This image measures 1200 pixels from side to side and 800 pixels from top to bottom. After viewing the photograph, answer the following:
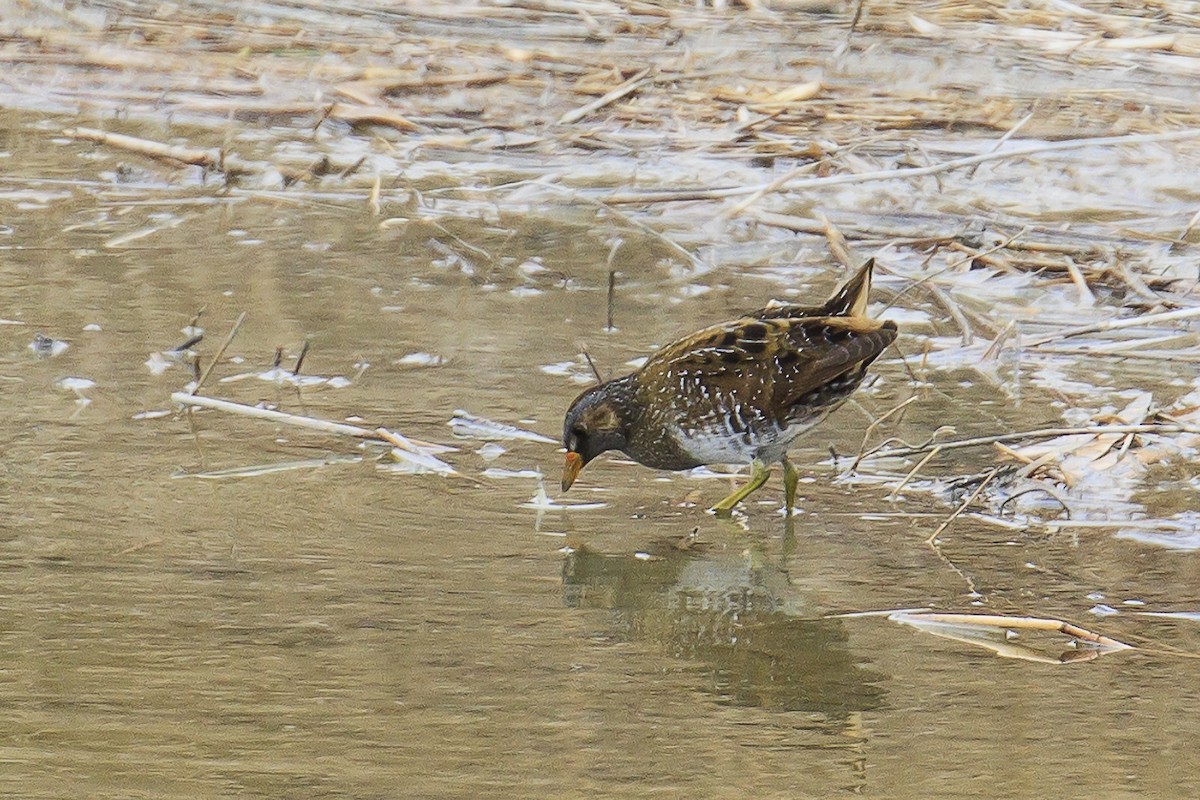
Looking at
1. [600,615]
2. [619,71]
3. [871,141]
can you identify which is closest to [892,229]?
[871,141]

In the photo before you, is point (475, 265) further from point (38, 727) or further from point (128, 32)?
point (128, 32)

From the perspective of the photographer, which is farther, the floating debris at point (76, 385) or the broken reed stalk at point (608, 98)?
the broken reed stalk at point (608, 98)

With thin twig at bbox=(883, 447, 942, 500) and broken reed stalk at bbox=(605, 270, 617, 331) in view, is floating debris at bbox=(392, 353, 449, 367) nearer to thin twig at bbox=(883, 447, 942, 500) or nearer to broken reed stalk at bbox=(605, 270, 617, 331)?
broken reed stalk at bbox=(605, 270, 617, 331)

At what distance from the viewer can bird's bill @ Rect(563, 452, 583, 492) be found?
Result: 4.52 metres

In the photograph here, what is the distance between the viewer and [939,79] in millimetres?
9375

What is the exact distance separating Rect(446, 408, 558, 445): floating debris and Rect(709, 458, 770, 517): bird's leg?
1.75ft

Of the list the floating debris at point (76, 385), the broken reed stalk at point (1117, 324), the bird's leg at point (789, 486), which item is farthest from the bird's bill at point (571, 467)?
the broken reed stalk at point (1117, 324)

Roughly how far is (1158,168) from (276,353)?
4421 millimetres

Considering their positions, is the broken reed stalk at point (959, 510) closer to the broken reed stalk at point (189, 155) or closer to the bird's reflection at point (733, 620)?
the bird's reflection at point (733, 620)

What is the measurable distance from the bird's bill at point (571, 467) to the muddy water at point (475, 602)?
0.10 m

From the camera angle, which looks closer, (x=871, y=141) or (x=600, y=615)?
(x=600, y=615)

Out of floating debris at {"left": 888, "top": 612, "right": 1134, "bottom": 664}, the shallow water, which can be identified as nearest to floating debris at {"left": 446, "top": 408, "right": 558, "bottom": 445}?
the shallow water

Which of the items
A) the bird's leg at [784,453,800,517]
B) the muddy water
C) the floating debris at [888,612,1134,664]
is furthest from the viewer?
the bird's leg at [784,453,800,517]

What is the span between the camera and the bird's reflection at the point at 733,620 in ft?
11.2
